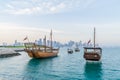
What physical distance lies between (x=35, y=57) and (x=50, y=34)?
61.1 feet

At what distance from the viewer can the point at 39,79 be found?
32.1 metres

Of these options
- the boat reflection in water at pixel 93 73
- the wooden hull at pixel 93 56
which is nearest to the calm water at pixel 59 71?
the boat reflection in water at pixel 93 73

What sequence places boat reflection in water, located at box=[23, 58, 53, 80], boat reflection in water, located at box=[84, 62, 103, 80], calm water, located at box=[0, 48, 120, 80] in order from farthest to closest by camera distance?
boat reflection in water, located at box=[84, 62, 103, 80] < calm water, located at box=[0, 48, 120, 80] < boat reflection in water, located at box=[23, 58, 53, 80]

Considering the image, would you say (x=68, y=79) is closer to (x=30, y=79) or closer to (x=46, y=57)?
(x=30, y=79)

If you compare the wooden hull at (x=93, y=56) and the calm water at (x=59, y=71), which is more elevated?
the wooden hull at (x=93, y=56)

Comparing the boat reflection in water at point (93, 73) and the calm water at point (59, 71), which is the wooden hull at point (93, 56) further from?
the boat reflection in water at point (93, 73)

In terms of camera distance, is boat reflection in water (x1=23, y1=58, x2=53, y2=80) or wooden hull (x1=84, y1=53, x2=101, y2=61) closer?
boat reflection in water (x1=23, y1=58, x2=53, y2=80)

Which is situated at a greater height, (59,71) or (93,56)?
(93,56)

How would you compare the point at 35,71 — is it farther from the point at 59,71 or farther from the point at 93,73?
the point at 93,73

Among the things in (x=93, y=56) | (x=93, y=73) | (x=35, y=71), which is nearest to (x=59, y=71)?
(x=35, y=71)

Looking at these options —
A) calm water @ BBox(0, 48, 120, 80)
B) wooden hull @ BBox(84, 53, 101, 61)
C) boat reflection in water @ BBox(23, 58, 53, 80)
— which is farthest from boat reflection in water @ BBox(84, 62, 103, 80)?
boat reflection in water @ BBox(23, 58, 53, 80)

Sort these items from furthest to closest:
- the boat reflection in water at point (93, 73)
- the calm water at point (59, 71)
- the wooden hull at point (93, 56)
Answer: the wooden hull at point (93, 56) → the boat reflection in water at point (93, 73) → the calm water at point (59, 71)

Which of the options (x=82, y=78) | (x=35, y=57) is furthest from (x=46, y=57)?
(x=82, y=78)

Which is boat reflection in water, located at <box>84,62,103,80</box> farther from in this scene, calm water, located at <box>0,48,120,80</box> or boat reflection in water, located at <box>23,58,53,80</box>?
boat reflection in water, located at <box>23,58,53,80</box>
